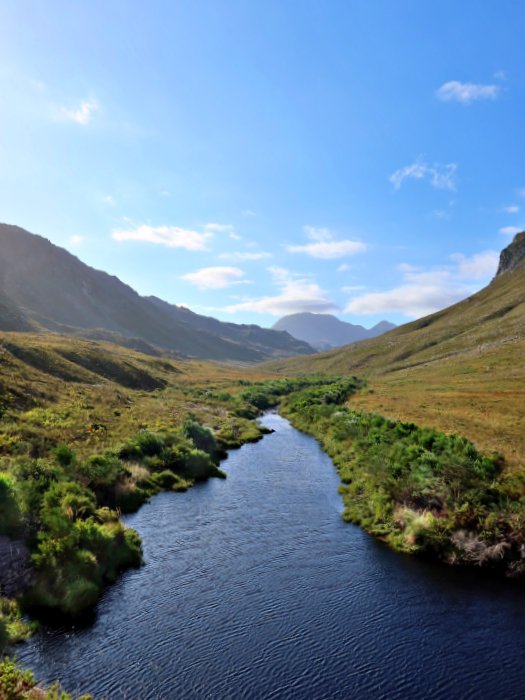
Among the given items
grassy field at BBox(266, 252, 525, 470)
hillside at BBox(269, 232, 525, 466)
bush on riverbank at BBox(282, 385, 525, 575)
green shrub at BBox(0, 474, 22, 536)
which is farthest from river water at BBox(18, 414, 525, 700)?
hillside at BBox(269, 232, 525, 466)

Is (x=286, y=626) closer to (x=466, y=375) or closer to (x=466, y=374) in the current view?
(x=466, y=375)

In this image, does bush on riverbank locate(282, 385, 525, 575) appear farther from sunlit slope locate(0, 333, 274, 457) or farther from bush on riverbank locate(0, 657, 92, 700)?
sunlit slope locate(0, 333, 274, 457)

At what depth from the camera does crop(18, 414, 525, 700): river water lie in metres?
17.5

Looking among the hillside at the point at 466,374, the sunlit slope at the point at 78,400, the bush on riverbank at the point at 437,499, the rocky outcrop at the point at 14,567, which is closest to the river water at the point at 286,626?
the bush on riverbank at the point at 437,499

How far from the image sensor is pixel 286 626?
2116cm

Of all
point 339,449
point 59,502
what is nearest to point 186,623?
point 59,502

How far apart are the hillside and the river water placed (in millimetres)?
14254

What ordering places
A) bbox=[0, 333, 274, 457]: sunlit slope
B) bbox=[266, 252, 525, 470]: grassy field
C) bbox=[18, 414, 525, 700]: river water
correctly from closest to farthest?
bbox=[18, 414, 525, 700]: river water → bbox=[0, 333, 274, 457]: sunlit slope → bbox=[266, 252, 525, 470]: grassy field

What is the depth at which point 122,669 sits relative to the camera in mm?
17891

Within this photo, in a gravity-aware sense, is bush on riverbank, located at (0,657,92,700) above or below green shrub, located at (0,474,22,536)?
below

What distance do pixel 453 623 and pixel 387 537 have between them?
9269mm

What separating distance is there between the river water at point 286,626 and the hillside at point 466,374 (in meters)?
14.3

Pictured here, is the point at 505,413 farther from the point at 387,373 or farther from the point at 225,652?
the point at 387,373

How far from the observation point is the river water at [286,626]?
690 inches
